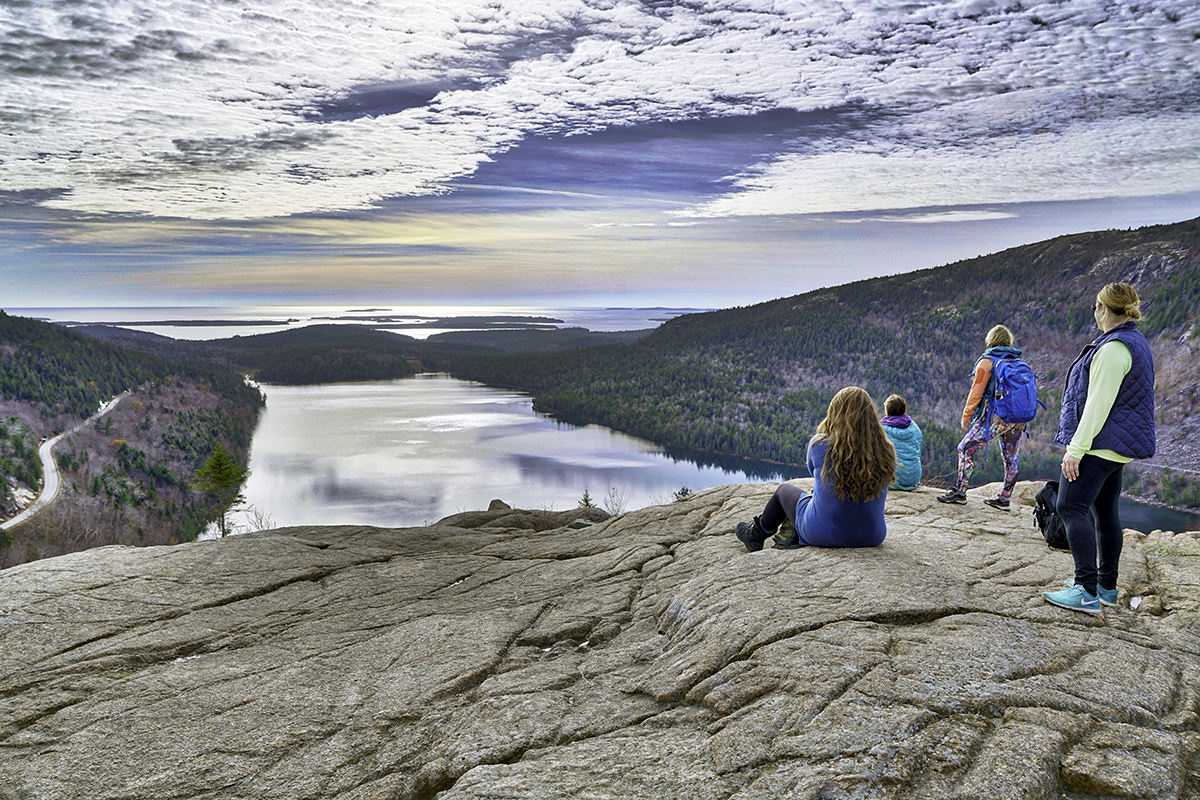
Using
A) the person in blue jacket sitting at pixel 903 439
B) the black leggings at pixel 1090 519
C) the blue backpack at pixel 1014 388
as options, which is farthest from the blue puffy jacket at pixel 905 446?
the black leggings at pixel 1090 519

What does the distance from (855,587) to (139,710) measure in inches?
278

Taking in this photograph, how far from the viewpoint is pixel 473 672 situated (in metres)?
6.53

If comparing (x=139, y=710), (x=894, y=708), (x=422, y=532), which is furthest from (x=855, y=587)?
(x=422, y=532)

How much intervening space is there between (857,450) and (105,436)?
6478 inches

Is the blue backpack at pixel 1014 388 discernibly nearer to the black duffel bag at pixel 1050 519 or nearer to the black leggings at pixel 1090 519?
the black duffel bag at pixel 1050 519

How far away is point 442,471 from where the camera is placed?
143875mm

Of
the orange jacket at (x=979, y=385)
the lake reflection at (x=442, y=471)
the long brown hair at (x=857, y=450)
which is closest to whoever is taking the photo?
the long brown hair at (x=857, y=450)

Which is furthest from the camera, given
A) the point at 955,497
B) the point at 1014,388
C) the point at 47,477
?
the point at 47,477

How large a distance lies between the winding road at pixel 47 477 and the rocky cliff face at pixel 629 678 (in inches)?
4411

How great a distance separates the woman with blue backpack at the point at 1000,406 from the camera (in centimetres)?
1063

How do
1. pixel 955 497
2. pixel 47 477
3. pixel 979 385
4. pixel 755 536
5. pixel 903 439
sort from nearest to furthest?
pixel 755 536
pixel 979 385
pixel 955 497
pixel 903 439
pixel 47 477

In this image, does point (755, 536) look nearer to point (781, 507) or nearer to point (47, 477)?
point (781, 507)

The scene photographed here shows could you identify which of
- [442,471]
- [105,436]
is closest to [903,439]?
[442,471]

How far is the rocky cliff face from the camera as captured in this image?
441cm
